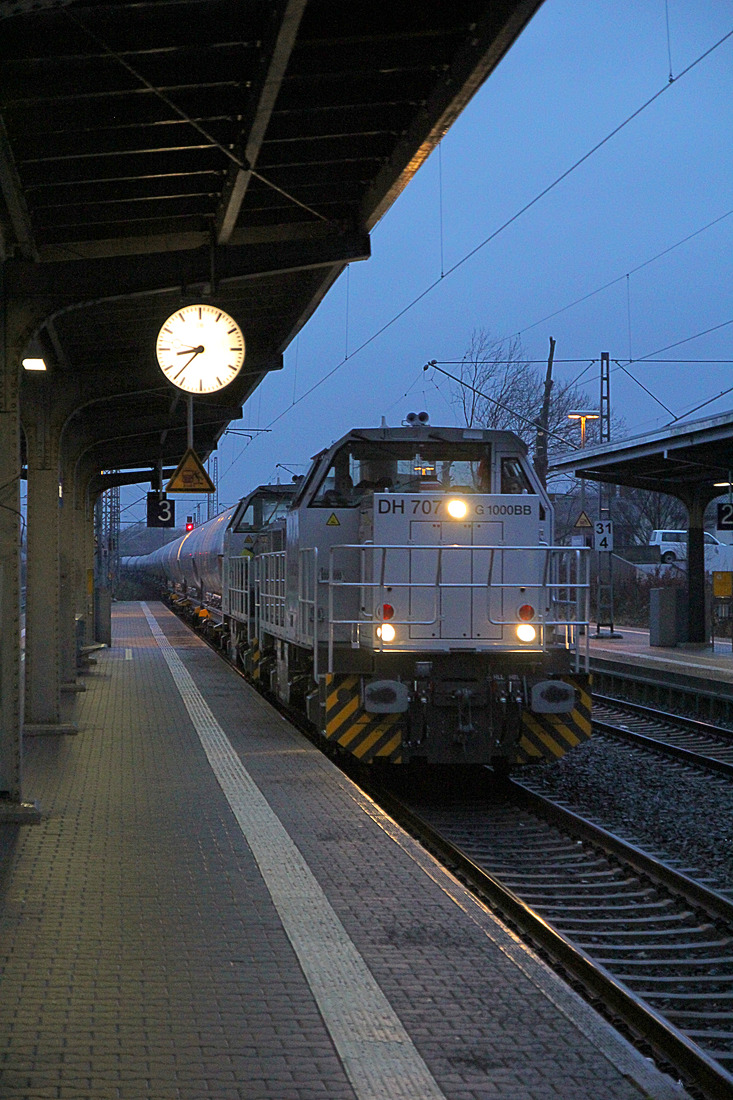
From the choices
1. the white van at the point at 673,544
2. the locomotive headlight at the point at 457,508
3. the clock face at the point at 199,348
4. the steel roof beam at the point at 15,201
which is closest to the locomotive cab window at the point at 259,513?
the locomotive headlight at the point at 457,508

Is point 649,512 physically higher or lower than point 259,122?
higher

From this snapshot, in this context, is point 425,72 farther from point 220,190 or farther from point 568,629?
point 568,629

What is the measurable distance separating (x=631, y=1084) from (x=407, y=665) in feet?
18.9

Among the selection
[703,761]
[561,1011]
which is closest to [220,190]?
[561,1011]

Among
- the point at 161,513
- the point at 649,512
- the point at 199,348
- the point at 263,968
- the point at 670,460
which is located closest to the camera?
the point at 263,968

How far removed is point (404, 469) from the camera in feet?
35.2

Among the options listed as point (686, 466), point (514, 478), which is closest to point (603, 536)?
point (686, 466)

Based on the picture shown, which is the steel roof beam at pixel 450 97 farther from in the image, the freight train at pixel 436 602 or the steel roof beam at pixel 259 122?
the freight train at pixel 436 602

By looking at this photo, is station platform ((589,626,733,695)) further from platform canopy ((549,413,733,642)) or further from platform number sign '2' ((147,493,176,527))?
platform number sign '2' ((147,493,176,527))

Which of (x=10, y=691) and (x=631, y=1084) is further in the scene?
(x=10, y=691)

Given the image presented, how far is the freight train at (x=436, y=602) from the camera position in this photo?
30.8ft

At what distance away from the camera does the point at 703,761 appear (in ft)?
39.3

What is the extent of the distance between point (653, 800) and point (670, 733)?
482cm

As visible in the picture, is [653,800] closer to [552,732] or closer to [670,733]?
[552,732]
